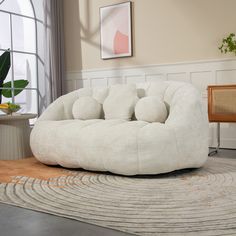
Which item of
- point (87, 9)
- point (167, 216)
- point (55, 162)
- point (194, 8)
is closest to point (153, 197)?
point (167, 216)

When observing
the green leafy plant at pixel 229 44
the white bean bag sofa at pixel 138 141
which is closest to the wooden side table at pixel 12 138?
the white bean bag sofa at pixel 138 141

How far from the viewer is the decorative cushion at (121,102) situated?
135 inches

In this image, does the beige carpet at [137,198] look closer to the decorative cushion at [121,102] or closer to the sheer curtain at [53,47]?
the decorative cushion at [121,102]

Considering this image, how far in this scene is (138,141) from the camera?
280cm

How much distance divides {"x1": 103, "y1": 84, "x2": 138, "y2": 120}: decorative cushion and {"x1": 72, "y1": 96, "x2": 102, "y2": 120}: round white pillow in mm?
98

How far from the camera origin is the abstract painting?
214 inches

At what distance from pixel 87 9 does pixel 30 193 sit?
13.6 ft

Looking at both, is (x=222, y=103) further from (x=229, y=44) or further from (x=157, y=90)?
(x=157, y=90)

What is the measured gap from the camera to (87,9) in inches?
233

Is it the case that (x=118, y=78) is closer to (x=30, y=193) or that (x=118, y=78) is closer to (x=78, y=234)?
(x=30, y=193)

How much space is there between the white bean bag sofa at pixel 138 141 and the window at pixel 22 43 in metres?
2.75

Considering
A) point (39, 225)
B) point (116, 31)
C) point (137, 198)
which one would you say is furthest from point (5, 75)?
point (39, 225)

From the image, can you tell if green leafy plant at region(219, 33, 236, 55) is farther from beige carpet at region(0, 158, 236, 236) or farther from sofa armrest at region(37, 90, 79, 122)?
sofa armrest at region(37, 90, 79, 122)

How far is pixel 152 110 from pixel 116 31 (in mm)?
2760
